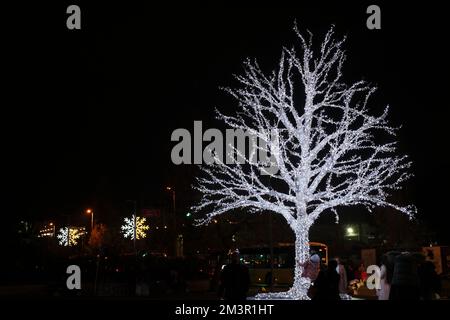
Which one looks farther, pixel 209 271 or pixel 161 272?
pixel 209 271

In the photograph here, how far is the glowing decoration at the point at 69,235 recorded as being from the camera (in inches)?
1654

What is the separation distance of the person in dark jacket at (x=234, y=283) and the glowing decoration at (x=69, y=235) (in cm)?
3329

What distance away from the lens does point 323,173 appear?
19.0 m

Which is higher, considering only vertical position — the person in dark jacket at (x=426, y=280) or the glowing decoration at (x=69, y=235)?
the glowing decoration at (x=69, y=235)

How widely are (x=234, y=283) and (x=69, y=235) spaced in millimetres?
34618

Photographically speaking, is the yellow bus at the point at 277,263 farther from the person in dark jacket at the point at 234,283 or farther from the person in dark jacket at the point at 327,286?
the person in dark jacket at the point at 327,286

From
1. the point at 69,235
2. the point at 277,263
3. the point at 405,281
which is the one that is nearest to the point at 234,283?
the point at 405,281

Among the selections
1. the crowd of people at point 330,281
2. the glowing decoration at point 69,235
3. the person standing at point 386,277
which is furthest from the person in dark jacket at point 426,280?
the glowing decoration at point 69,235

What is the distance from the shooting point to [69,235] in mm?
42219

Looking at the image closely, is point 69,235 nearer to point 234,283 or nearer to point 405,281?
point 234,283

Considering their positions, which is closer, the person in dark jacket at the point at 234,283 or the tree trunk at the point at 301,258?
the person in dark jacket at the point at 234,283
